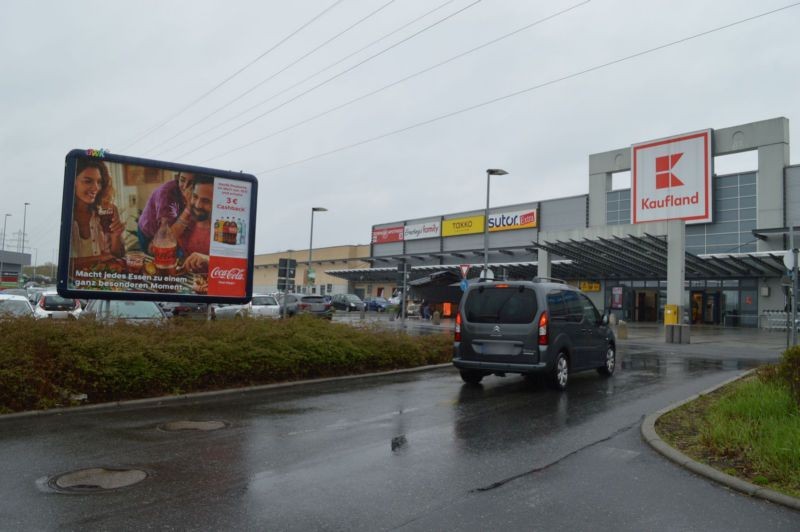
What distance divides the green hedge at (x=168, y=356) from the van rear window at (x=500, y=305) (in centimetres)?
273

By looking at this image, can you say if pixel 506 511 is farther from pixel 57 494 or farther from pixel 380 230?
pixel 380 230

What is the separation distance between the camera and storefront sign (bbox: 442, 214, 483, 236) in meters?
53.8

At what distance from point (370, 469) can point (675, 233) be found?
2442cm

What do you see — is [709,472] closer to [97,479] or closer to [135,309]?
[97,479]

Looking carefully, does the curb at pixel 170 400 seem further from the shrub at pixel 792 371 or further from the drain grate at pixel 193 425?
the shrub at pixel 792 371

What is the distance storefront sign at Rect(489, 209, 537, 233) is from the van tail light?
130 ft

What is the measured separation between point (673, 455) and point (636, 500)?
1.42 meters

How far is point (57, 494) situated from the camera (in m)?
4.91

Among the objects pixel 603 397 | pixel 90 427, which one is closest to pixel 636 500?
pixel 603 397

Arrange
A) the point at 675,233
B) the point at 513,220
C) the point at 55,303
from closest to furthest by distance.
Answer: the point at 55,303 < the point at 675,233 < the point at 513,220

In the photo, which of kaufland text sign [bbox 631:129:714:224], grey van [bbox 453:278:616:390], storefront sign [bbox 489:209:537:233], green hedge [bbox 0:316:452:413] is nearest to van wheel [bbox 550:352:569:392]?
grey van [bbox 453:278:616:390]

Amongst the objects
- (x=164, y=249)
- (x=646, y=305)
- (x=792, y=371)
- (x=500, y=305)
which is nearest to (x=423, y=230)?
(x=646, y=305)

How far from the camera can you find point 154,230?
12.5 m

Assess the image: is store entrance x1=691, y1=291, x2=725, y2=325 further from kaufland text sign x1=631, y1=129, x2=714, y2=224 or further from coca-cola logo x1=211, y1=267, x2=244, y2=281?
coca-cola logo x1=211, y1=267, x2=244, y2=281
